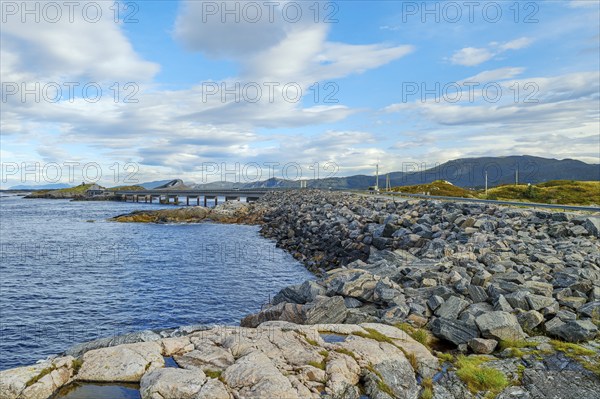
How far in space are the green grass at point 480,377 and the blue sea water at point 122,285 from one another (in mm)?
11478

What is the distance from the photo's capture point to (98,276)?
1072 inches

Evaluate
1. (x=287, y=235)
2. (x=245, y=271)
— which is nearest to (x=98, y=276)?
(x=245, y=271)

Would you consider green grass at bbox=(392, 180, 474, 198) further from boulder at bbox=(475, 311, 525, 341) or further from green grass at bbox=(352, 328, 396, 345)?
green grass at bbox=(352, 328, 396, 345)

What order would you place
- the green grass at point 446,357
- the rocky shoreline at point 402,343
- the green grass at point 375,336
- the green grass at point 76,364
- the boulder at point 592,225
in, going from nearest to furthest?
the rocky shoreline at point 402,343, the green grass at point 76,364, the green grass at point 446,357, the green grass at point 375,336, the boulder at point 592,225

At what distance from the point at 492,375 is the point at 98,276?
25.9m

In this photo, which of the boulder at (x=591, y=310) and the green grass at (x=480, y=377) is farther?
the boulder at (x=591, y=310)

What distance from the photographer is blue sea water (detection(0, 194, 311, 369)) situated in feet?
56.1

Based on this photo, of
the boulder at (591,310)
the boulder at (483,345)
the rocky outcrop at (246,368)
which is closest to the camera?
the rocky outcrop at (246,368)

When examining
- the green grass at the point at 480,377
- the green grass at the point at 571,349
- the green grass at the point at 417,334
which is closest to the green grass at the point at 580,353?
the green grass at the point at 571,349

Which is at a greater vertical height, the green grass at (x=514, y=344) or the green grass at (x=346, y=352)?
the green grass at (x=346, y=352)

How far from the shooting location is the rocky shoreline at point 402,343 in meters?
6.89

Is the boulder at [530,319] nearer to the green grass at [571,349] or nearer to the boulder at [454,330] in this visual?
the green grass at [571,349]

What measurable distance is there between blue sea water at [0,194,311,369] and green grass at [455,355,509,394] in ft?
37.7

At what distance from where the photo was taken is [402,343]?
8.95 metres
